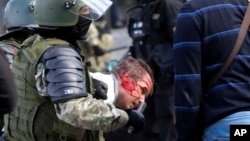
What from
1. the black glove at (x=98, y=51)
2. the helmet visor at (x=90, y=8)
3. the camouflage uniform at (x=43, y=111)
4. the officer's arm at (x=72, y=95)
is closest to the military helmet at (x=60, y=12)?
the helmet visor at (x=90, y=8)

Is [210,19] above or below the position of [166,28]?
above

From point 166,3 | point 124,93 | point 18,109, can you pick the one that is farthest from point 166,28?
point 18,109

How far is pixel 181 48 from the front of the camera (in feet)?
11.9

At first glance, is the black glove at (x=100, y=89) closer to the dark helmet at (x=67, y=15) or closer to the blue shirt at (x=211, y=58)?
the dark helmet at (x=67, y=15)

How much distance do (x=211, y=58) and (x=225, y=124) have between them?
1.17 ft

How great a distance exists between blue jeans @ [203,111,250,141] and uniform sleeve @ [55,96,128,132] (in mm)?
545

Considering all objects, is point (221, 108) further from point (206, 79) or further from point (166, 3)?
point (166, 3)

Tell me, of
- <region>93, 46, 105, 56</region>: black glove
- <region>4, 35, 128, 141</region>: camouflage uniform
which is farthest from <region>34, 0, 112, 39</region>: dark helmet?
<region>93, 46, 105, 56</region>: black glove

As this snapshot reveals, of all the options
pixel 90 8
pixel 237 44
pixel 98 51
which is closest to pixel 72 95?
pixel 90 8

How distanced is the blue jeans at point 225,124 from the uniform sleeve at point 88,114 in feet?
1.79

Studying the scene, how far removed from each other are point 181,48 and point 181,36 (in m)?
0.06

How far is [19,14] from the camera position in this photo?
4.80m

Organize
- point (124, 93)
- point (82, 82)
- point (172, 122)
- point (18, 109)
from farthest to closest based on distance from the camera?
point (172, 122), point (124, 93), point (18, 109), point (82, 82)

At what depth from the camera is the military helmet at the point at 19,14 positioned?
477 cm
